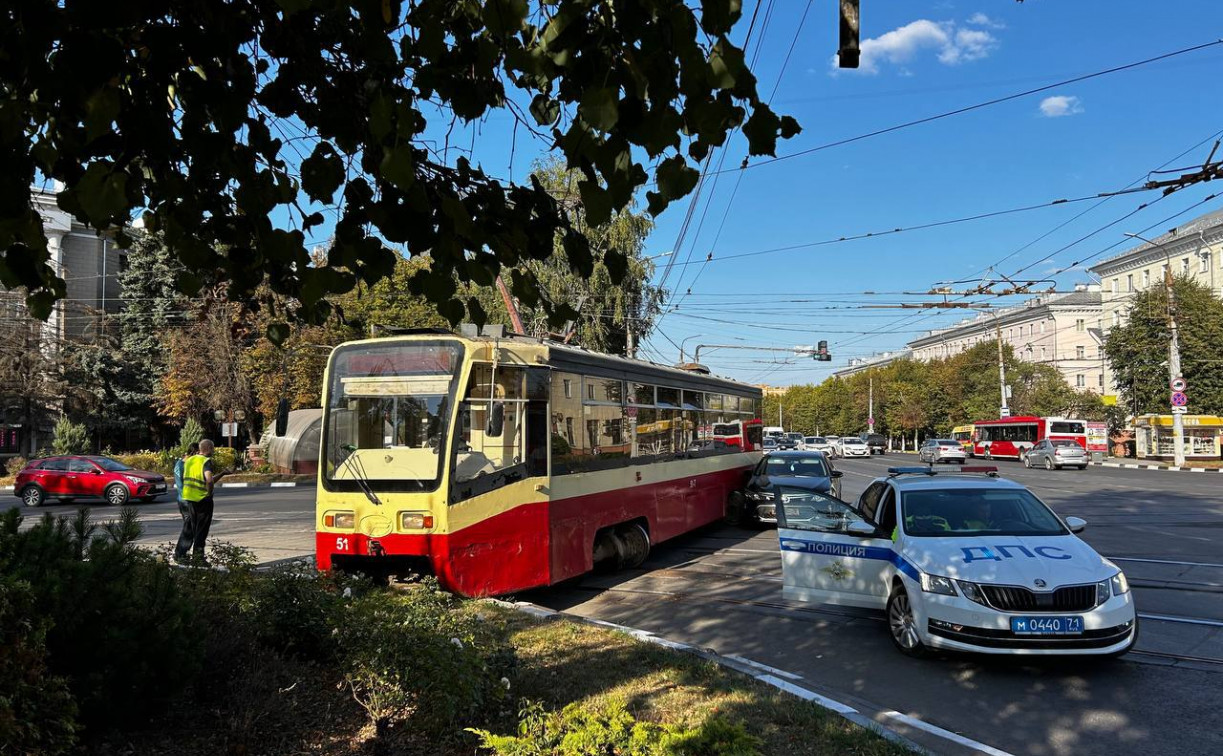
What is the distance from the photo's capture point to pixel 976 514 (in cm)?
780

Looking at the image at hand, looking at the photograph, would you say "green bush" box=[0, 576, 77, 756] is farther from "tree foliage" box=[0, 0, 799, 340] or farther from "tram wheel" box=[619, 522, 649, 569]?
"tram wheel" box=[619, 522, 649, 569]

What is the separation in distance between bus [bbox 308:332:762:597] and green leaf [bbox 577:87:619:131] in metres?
6.06

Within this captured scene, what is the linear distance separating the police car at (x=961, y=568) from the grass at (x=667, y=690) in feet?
6.23

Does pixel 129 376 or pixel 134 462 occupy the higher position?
pixel 129 376

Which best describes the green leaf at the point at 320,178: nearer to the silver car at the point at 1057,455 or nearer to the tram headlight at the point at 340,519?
the tram headlight at the point at 340,519

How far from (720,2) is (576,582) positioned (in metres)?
Answer: 9.45

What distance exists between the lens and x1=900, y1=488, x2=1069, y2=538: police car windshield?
752 cm

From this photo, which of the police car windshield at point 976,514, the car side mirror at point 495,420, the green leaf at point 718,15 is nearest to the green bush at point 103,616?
the green leaf at point 718,15

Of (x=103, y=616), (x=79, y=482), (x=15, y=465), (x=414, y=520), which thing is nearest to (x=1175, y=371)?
(x=414, y=520)

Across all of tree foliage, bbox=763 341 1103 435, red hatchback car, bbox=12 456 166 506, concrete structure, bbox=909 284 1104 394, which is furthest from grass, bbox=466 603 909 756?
concrete structure, bbox=909 284 1104 394

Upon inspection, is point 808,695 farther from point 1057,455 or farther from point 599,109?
point 1057,455

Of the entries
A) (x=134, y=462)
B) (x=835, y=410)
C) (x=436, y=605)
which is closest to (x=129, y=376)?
(x=134, y=462)

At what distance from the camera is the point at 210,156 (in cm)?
291

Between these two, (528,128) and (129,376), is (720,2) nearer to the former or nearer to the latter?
(528,128)
